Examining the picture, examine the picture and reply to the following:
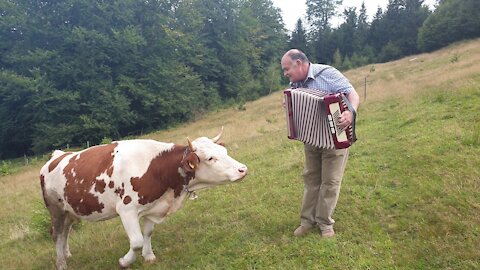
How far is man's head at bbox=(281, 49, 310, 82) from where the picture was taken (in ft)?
15.6

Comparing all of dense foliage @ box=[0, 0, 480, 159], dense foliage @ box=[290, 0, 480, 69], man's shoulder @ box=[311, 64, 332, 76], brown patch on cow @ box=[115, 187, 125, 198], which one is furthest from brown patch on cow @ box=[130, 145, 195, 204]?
dense foliage @ box=[290, 0, 480, 69]

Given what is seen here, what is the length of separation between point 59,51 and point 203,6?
69.8 feet

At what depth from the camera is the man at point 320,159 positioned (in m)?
4.76

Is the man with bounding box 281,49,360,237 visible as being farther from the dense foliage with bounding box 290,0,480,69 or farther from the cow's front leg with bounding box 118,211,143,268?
the dense foliage with bounding box 290,0,480,69

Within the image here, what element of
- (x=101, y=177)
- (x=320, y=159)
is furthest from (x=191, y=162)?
(x=320, y=159)

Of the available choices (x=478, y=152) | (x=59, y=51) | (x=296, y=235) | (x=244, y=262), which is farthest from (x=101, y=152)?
(x=59, y=51)

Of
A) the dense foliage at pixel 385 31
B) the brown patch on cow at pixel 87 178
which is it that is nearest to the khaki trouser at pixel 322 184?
the brown patch on cow at pixel 87 178

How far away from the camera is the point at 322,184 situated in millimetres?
5109

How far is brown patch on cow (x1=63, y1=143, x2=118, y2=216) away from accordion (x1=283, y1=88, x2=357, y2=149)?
8.22 ft

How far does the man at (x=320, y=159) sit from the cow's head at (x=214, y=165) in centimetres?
104

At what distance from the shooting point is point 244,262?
496cm

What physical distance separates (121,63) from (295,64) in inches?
1330

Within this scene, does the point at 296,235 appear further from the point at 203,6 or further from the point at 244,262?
the point at 203,6

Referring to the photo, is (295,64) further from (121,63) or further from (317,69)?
(121,63)
